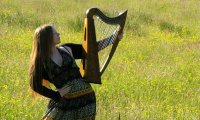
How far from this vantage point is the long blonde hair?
443 centimetres

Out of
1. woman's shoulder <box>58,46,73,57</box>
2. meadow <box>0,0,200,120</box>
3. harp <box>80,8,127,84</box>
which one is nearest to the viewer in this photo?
Result: harp <box>80,8,127,84</box>

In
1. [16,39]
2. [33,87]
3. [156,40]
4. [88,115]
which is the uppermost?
[33,87]

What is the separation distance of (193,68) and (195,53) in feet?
5.94

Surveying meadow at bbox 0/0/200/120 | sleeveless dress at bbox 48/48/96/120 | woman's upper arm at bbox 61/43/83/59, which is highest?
woman's upper arm at bbox 61/43/83/59

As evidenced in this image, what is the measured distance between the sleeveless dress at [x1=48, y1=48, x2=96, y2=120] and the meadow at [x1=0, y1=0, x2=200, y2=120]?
1884mm

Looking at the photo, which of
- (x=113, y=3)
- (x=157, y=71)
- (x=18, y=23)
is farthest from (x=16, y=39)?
(x=113, y=3)

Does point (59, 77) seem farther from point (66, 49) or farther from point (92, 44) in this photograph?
point (92, 44)

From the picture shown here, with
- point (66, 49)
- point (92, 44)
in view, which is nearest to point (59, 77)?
point (66, 49)

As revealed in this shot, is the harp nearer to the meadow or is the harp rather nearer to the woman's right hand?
the woman's right hand

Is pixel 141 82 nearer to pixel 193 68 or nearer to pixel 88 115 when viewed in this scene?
pixel 193 68

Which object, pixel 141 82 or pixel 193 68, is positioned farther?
pixel 193 68

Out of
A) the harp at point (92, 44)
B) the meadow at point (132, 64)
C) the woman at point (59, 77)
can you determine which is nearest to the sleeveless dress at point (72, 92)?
the woman at point (59, 77)

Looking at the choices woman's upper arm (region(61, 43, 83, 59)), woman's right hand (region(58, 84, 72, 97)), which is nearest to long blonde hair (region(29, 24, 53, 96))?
Result: woman's right hand (region(58, 84, 72, 97))

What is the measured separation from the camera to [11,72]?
9.18 metres
